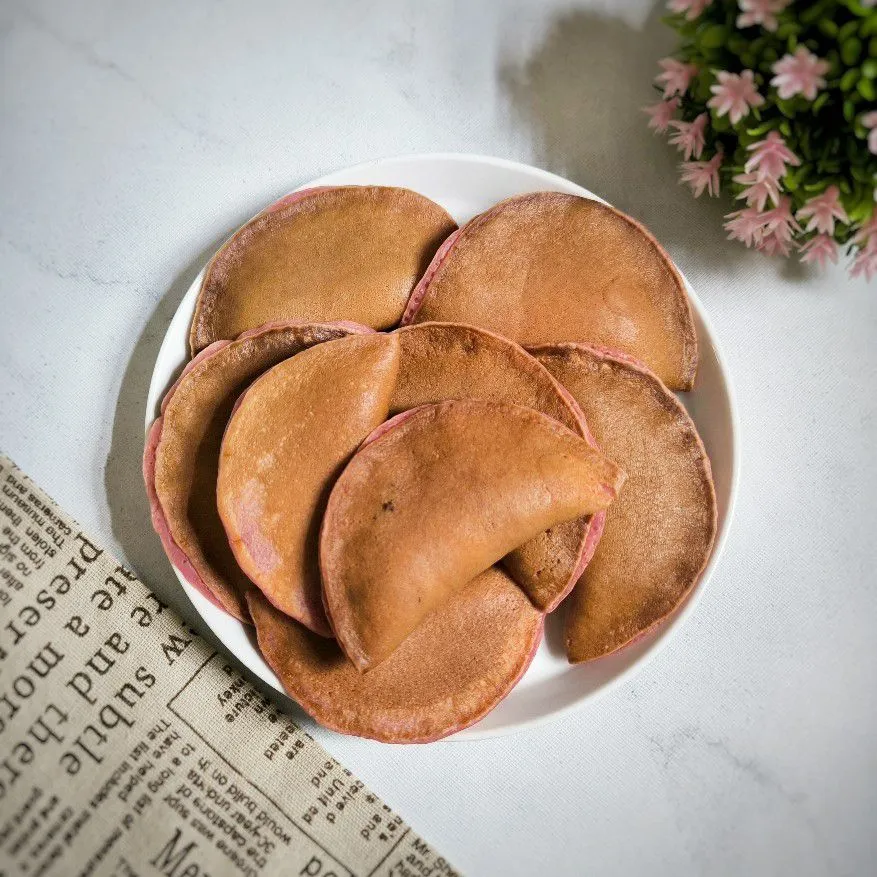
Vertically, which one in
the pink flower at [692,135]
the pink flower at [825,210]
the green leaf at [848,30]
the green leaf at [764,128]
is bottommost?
the pink flower at [825,210]

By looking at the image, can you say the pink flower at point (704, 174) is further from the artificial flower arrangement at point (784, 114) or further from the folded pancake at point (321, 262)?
the folded pancake at point (321, 262)

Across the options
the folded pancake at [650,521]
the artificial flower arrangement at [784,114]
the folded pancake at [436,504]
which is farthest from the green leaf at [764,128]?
the folded pancake at [436,504]

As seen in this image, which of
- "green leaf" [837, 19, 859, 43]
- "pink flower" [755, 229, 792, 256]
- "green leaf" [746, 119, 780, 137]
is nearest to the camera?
"green leaf" [837, 19, 859, 43]

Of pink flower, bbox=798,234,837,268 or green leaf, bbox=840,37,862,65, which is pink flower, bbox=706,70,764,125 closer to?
green leaf, bbox=840,37,862,65

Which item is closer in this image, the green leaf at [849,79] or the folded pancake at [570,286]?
the green leaf at [849,79]

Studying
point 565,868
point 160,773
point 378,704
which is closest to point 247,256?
point 378,704

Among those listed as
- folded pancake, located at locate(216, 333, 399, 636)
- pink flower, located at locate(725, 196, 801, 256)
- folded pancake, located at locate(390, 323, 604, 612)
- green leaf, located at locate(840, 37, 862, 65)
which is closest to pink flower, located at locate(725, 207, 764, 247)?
pink flower, located at locate(725, 196, 801, 256)

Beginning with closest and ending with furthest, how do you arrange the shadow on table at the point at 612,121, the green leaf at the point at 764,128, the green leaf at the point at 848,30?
the green leaf at the point at 848,30 → the green leaf at the point at 764,128 → the shadow on table at the point at 612,121
